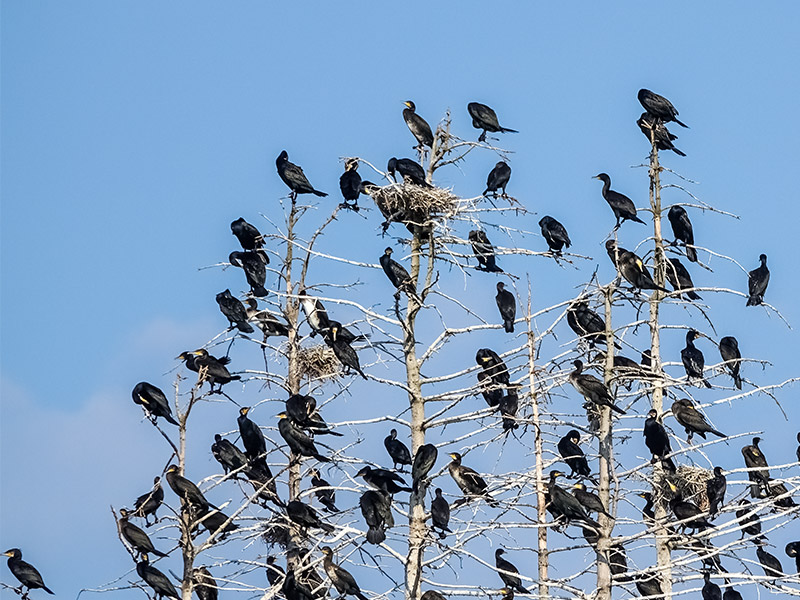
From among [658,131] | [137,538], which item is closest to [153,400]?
[137,538]

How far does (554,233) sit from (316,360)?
13.0 ft

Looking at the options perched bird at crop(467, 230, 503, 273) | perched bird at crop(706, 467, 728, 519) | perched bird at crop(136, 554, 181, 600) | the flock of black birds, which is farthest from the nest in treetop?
perched bird at crop(706, 467, 728, 519)

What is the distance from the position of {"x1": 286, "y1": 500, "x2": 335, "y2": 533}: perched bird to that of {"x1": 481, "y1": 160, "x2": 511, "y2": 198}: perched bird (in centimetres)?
493

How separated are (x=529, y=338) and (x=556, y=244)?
210 inches

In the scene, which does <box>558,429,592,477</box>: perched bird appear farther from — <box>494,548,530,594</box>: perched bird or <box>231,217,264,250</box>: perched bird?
<box>231,217,264,250</box>: perched bird

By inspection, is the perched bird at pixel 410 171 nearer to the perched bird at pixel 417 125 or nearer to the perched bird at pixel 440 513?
the perched bird at pixel 417 125

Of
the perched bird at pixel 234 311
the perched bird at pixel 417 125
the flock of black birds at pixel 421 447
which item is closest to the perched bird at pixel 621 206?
the flock of black birds at pixel 421 447

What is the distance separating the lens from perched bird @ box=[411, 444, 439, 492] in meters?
17.0

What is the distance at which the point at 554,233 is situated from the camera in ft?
73.8

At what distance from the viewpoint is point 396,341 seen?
17859 mm

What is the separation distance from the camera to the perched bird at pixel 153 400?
18781mm

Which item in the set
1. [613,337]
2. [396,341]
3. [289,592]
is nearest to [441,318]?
[396,341]

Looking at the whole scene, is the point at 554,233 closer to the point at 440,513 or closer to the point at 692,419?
the point at 692,419

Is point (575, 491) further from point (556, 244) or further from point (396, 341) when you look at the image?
point (556, 244)
